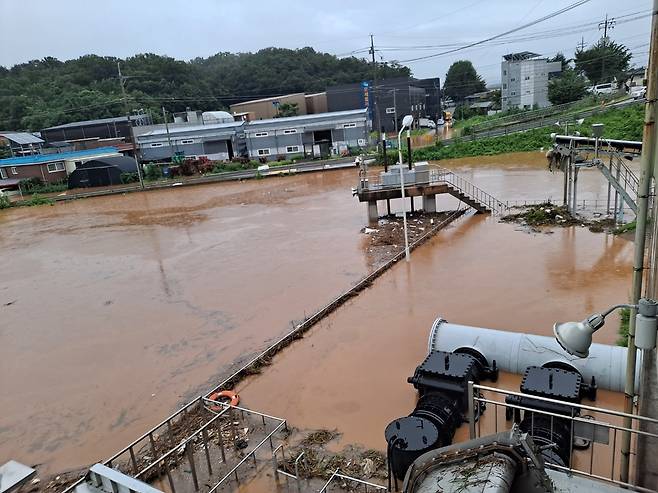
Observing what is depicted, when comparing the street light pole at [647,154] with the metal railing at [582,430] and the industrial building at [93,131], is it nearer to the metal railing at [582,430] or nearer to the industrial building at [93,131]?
the metal railing at [582,430]

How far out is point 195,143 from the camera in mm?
51312

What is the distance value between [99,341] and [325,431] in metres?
7.98

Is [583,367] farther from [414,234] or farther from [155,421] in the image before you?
[414,234]

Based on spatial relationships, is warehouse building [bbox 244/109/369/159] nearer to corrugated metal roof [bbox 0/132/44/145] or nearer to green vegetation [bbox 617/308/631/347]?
corrugated metal roof [bbox 0/132/44/145]

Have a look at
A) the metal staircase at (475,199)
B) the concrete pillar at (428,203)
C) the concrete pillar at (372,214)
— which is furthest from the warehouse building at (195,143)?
the concrete pillar at (428,203)

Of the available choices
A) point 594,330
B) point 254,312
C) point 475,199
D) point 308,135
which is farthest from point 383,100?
point 594,330

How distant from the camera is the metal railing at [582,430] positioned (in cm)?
446

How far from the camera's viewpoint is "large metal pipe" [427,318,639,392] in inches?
322

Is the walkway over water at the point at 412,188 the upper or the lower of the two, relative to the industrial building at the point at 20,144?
lower

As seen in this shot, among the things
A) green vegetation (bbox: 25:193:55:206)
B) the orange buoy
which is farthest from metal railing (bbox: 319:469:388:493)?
green vegetation (bbox: 25:193:55:206)

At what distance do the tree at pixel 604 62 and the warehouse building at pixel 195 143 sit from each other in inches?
1819

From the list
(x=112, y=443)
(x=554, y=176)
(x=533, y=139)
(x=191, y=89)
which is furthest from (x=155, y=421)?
(x=191, y=89)

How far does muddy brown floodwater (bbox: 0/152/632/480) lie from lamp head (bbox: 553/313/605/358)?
4.45 meters

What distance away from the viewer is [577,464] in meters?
6.80
